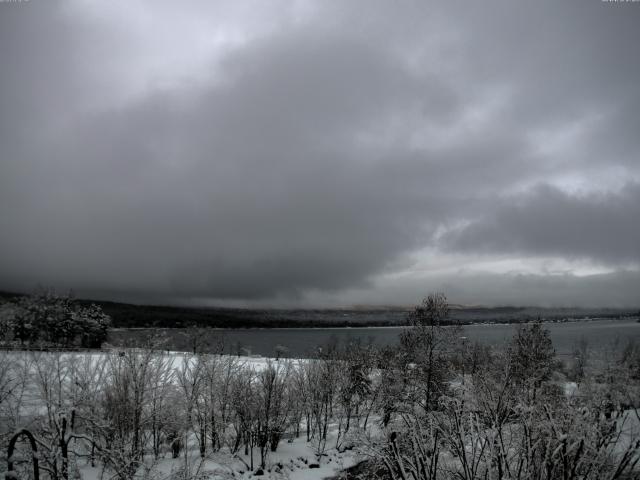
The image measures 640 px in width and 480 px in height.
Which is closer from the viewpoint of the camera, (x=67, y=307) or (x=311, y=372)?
(x=311, y=372)

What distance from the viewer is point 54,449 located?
386 inches

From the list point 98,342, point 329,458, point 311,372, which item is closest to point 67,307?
point 98,342

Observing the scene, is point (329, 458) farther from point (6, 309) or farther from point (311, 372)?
point (6, 309)

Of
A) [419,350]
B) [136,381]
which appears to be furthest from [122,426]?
[419,350]

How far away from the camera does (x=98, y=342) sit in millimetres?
86188

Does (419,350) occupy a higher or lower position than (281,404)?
higher

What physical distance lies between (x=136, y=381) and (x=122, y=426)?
3262mm

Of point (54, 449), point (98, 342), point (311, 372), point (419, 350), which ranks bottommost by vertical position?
point (98, 342)

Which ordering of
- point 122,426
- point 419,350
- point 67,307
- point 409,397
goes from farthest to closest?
point 67,307
point 419,350
point 409,397
point 122,426

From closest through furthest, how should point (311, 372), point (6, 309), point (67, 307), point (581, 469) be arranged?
point (581, 469) → point (311, 372) → point (6, 309) → point (67, 307)

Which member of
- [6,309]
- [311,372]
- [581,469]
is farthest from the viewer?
[6,309]

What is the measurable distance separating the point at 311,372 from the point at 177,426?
1423 cm

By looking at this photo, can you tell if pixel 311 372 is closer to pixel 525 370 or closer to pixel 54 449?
pixel 525 370

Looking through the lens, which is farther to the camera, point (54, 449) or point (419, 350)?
point (419, 350)
